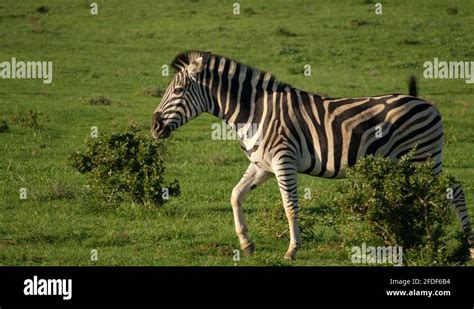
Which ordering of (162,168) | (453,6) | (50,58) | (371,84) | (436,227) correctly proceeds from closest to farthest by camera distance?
1. (436,227)
2. (162,168)
3. (371,84)
4. (50,58)
5. (453,6)

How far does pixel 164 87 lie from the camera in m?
29.1

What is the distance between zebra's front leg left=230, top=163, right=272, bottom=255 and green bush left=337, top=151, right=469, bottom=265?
1.45 metres

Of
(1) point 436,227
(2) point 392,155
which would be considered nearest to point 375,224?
(1) point 436,227

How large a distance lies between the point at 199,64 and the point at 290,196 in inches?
82.9

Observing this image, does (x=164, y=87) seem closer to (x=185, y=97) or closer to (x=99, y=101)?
(x=99, y=101)

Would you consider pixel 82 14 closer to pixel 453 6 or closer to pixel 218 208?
pixel 453 6

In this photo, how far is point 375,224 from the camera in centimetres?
1173

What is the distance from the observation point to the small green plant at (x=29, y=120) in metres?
22.5

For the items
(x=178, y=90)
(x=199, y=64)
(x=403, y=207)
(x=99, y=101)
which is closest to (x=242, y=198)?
(x=178, y=90)

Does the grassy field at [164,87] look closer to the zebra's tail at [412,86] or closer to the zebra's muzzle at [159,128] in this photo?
the zebra's muzzle at [159,128]

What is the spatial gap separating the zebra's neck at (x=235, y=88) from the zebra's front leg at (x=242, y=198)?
0.67 metres

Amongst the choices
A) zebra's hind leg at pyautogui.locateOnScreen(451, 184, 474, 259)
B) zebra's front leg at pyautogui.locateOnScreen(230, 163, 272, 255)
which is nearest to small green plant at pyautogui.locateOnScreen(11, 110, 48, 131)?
zebra's front leg at pyautogui.locateOnScreen(230, 163, 272, 255)

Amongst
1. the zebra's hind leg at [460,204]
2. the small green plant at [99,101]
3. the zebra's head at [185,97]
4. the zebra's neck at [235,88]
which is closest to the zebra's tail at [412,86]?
the zebra's hind leg at [460,204]
